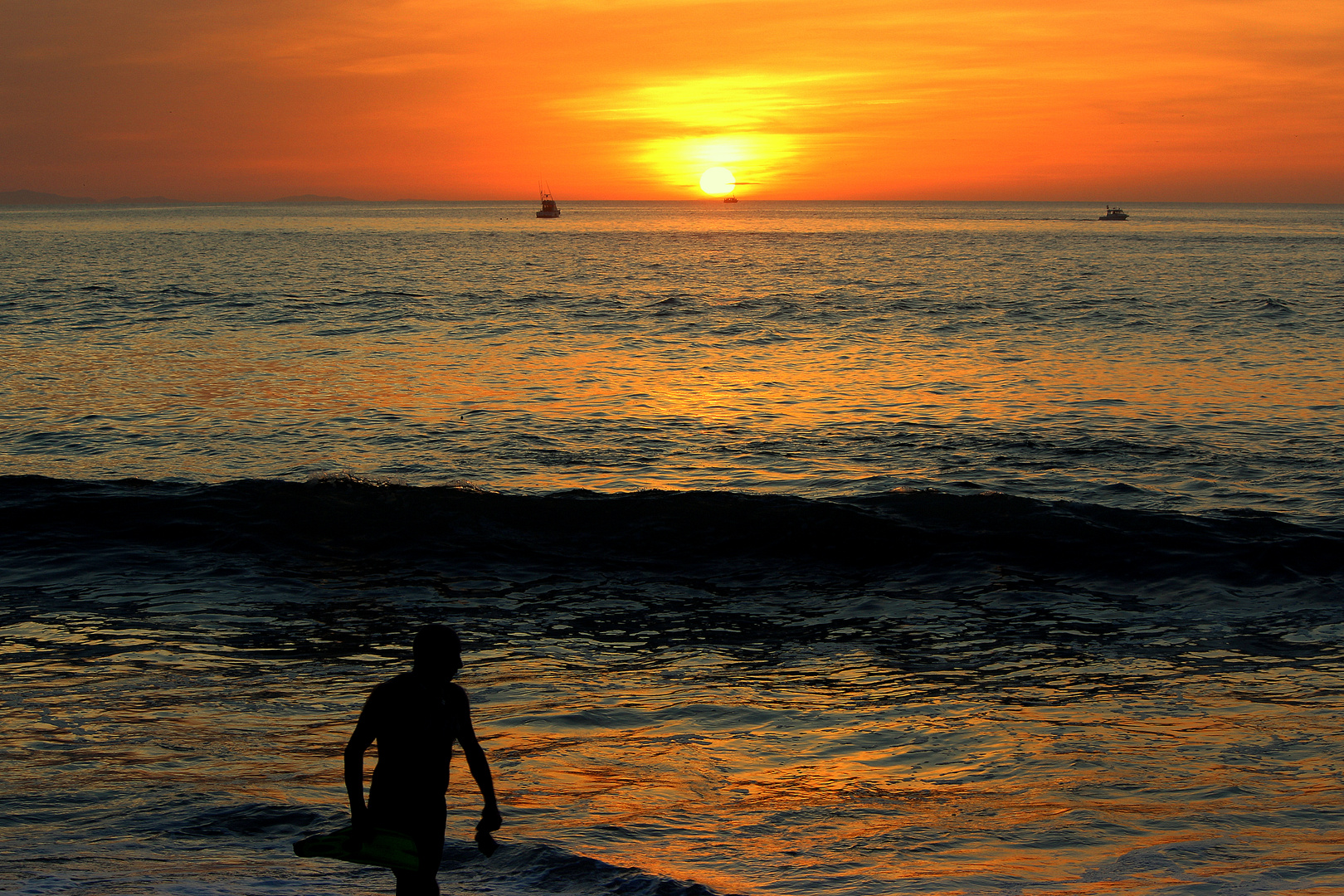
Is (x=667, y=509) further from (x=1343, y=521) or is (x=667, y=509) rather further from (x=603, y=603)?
(x=1343, y=521)

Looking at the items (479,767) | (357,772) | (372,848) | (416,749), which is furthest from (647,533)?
(372,848)

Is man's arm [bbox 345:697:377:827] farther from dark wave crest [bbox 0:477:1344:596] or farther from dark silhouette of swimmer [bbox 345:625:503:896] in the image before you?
dark wave crest [bbox 0:477:1344:596]

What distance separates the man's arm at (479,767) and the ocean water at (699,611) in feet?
3.50

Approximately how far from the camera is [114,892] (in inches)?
194

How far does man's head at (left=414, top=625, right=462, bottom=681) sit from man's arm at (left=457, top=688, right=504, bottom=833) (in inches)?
5.3

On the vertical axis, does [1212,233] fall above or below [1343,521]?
above

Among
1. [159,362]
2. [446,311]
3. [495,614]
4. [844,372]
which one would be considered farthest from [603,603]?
[446,311]

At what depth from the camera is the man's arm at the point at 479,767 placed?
421 cm

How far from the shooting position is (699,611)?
36.7ft

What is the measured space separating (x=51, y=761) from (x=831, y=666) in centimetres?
587

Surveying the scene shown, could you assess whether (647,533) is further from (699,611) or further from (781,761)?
(781,761)

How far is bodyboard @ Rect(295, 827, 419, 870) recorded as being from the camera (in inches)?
152

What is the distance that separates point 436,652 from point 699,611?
7228 millimetres

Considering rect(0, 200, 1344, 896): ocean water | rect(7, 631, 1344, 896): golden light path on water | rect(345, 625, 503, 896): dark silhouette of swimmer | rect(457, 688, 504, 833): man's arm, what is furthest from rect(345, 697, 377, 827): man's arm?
rect(7, 631, 1344, 896): golden light path on water
